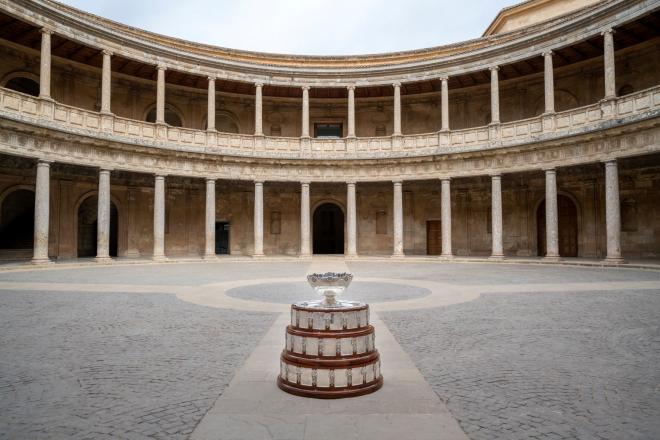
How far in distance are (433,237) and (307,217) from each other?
858 cm

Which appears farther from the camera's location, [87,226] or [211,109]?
[87,226]

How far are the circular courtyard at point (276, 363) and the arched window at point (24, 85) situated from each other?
15914 mm

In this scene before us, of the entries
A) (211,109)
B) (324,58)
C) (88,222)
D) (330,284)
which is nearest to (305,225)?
(211,109)

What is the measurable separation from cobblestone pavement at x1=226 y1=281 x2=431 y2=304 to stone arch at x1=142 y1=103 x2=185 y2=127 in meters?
18.3

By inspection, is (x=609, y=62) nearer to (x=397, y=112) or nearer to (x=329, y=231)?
(x=397, y=112)

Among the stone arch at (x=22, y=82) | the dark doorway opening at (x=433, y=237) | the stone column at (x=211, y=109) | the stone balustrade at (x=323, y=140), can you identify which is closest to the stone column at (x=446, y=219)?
the stone balustrade at (x=323, y=140)

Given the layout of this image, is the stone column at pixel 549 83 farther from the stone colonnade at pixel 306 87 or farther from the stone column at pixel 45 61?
the stone column at pixel 45 61

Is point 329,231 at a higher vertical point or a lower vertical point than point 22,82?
lower

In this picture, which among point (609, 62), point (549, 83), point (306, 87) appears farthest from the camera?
point (306, 87)

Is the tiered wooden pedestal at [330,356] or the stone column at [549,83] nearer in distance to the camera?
the tiered wooden pedestal at [330,356]

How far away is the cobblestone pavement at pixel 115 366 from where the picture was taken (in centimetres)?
369

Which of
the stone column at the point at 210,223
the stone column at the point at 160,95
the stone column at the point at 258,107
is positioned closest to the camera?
the stone column at the point at 160,95

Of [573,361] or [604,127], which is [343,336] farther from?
[604,127]

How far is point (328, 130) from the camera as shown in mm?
31188
